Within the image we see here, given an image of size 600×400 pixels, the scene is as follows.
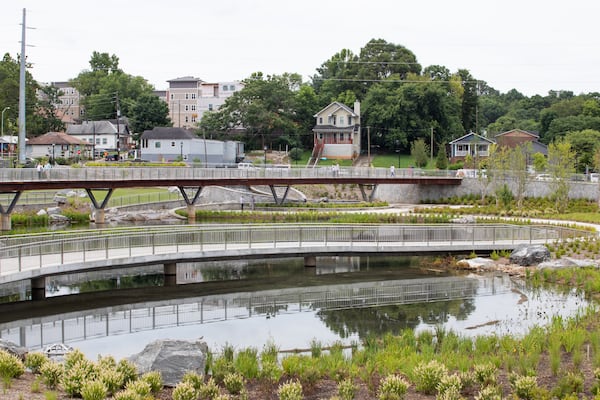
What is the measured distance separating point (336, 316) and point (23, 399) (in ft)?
48.2

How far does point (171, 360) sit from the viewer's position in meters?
17.8

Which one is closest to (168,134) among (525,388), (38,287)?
(38,287)

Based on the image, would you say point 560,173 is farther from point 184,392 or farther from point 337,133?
point 184,392

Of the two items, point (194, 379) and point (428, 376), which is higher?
point (428, 376)

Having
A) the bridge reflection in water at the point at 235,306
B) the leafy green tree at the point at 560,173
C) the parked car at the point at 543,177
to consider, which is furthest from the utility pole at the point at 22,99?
the parked car at the point at 543,177

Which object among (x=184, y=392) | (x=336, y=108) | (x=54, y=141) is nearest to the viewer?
(x=184, y=392)

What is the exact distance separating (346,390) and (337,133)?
92.4 metres

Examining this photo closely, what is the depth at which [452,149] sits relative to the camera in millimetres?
104312

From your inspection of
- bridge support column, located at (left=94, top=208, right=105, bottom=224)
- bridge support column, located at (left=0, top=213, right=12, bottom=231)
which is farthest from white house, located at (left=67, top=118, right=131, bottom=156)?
bridge support column, located at (left=0, top=213, right=12, bottom=231)

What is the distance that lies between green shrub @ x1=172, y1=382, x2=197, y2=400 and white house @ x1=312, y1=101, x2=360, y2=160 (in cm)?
9058

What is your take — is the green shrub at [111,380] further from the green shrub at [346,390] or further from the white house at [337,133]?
the white house at [337,133]

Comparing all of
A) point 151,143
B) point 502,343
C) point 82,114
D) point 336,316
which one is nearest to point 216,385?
point 502,343

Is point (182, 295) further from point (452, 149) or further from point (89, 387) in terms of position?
point (452, 149)

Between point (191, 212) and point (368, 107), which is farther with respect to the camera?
point (368, 107)
